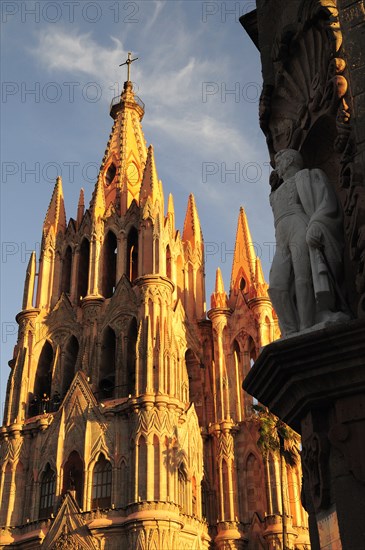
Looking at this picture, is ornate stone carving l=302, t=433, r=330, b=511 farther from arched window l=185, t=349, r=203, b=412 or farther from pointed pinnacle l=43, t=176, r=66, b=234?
pointed pinnacle l=43, t=176, r=66, b=234

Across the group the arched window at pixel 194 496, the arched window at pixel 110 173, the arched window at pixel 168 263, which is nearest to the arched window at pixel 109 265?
the arched window at pixel 168 263

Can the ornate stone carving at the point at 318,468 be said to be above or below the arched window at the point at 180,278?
below

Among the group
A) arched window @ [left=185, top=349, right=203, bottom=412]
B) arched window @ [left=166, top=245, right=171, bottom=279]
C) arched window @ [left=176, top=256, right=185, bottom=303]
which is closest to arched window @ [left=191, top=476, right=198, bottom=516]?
arched window @ [left=185, top=349, right=203, bottom=412]

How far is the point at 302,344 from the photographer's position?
18.1 ft

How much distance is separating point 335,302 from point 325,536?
181 centimetres

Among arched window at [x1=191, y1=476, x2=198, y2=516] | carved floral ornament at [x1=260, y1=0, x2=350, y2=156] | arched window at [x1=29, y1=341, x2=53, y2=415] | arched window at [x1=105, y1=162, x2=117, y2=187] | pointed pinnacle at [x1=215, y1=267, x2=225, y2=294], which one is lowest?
carved floral ornament at [x1=260, y1=0, x2=350, y2=156]

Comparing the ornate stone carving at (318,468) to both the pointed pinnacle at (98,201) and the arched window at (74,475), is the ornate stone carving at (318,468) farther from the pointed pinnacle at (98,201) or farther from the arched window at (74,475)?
the pointed pinnacle at (98,201)

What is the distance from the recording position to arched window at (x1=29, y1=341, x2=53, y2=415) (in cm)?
3319

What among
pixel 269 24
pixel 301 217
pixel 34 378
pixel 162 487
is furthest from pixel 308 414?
pixel 34 378

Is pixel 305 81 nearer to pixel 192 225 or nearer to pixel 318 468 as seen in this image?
pixel 318 468

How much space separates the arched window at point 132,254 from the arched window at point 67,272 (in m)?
3.26

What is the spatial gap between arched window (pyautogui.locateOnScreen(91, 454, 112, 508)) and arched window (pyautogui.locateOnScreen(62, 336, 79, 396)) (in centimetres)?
476

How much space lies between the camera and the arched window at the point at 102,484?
2859 cm

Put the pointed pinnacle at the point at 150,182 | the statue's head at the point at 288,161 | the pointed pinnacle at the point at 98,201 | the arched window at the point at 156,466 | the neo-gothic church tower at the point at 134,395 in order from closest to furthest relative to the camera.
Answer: the statue's head at the point at 288,161 → the arched window at the point at 156,466 → the neo-gothic church tower at the point at 134,395 → the pointed pinnacle at the point at 150,182 → the pointed pinnacle at the point at 98,201
